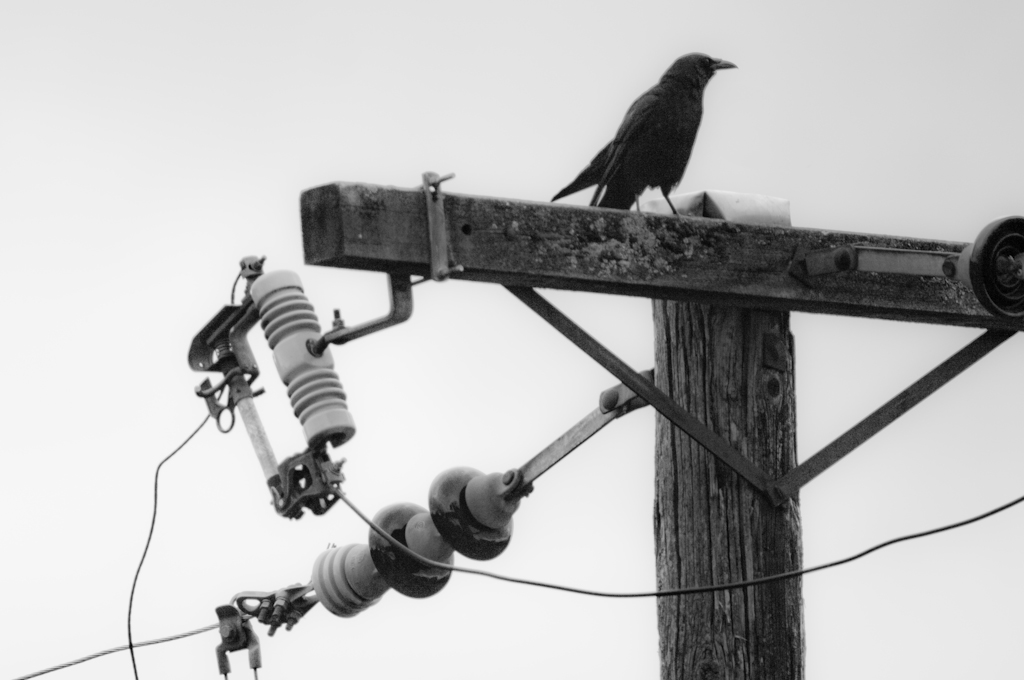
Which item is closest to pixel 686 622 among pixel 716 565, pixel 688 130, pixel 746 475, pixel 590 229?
pixel 716 565

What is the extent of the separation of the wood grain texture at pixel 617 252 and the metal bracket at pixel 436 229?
0.08 ft

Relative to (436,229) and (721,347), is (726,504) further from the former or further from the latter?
(436,229)

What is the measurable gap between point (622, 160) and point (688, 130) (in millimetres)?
576

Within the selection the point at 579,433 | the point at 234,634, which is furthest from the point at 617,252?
the point at 234,634

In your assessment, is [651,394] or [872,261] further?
[872,261]

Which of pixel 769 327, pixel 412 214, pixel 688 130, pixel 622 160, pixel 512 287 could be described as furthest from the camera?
pixel 688 130

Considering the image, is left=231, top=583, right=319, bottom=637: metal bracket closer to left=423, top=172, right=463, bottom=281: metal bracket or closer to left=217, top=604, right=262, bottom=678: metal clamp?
left=217, top=604, right=262, bottom=678: metal clamp

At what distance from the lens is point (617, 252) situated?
11.8ft

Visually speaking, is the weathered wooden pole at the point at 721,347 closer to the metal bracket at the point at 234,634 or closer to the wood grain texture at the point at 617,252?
the wood grain texture at the point at 617,252

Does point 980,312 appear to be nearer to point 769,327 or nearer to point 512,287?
point 769,327

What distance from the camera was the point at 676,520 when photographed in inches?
146

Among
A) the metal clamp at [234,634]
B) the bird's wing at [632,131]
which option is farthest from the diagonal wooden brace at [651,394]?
the metal clamp at [234,634]

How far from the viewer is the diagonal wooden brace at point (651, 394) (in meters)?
3.54

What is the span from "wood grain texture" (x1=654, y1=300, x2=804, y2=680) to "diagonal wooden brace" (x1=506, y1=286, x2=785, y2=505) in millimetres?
55
